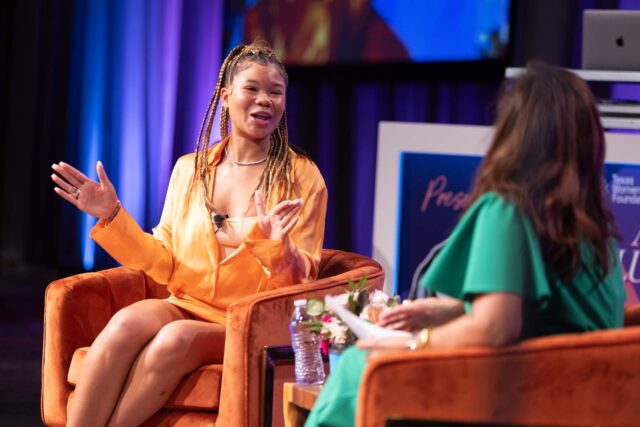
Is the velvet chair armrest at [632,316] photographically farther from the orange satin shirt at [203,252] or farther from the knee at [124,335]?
the knee at [124,335]

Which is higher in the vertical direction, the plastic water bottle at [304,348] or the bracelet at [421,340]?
the bracelet at [421,340]

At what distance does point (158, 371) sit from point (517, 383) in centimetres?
126

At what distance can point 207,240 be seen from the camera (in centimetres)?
324

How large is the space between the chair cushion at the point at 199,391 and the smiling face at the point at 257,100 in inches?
32.2

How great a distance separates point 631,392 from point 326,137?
15.3ft

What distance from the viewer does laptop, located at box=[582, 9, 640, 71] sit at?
4.32 metres

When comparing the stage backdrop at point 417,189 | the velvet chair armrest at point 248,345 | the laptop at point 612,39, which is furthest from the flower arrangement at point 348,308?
the laptop at point 612,39

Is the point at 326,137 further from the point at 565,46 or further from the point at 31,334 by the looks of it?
the point at 31,334

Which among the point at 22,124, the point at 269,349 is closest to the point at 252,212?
the point at 269,349

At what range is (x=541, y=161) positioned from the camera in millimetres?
1887

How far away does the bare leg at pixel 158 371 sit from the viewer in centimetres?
285

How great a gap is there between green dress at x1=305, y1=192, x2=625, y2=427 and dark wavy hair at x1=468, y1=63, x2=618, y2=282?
0.03m

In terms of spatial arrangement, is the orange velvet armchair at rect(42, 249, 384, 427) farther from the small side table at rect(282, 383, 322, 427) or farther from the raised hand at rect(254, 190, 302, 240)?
the small side table at rect(282, 383, 322, 427)

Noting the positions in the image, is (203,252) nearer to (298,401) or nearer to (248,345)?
(248,345)
